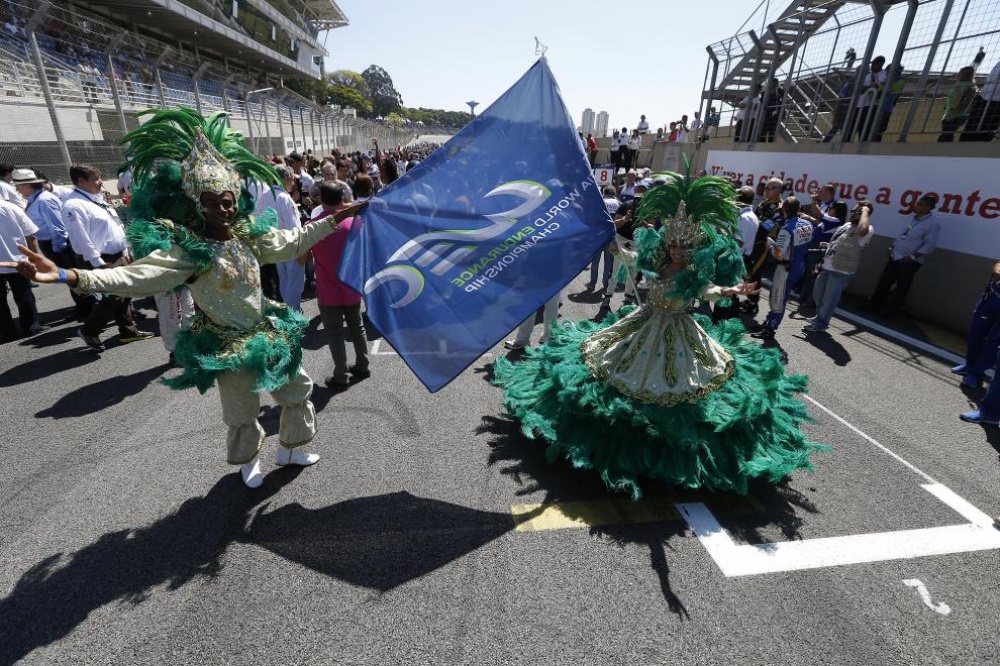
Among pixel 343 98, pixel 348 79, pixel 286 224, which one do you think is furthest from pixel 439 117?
pixel 286 224

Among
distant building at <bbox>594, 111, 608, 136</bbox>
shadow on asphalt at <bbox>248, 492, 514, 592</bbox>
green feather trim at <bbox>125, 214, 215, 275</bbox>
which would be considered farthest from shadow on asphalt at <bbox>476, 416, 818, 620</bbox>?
distant building at <bbox>594, 111, 608, 136</bbox>

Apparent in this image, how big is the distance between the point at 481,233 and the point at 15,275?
6344 millimetres

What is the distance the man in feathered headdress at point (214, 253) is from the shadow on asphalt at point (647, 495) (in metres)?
1.81

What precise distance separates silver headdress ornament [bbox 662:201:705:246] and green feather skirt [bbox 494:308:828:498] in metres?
1.14

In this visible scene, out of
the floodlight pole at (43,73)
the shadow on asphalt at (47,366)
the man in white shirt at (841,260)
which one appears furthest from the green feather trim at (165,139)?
the floodlight pole at (43,73)

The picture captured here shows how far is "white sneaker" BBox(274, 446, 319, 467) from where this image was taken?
370 cm

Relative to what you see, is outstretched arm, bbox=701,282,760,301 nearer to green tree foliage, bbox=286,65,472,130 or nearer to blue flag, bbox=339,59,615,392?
blue flag, bbox=339,59,615,392

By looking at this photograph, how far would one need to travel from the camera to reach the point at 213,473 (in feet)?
11.9

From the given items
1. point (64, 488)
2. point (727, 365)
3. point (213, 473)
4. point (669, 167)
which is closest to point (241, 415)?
point (213, 473)

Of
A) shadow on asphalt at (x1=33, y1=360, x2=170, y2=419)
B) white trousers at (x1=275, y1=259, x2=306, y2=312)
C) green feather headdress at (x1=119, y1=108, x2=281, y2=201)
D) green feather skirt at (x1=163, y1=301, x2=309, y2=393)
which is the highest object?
green feather headdress at (x1=119, y1=108, x2=281, y2=201)

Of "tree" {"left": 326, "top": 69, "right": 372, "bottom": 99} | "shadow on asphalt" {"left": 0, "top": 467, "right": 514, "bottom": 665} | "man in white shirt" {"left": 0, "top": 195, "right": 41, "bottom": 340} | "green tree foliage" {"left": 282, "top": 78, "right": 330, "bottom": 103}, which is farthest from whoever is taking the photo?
"tree" {"left": 326, "top": 69, "right": 372, "bottom": 99}

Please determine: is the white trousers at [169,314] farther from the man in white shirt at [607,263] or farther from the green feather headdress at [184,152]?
the man in white shirt at [607,263]

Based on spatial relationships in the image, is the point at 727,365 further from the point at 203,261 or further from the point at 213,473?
the point at 213,473

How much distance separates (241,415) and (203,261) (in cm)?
104
